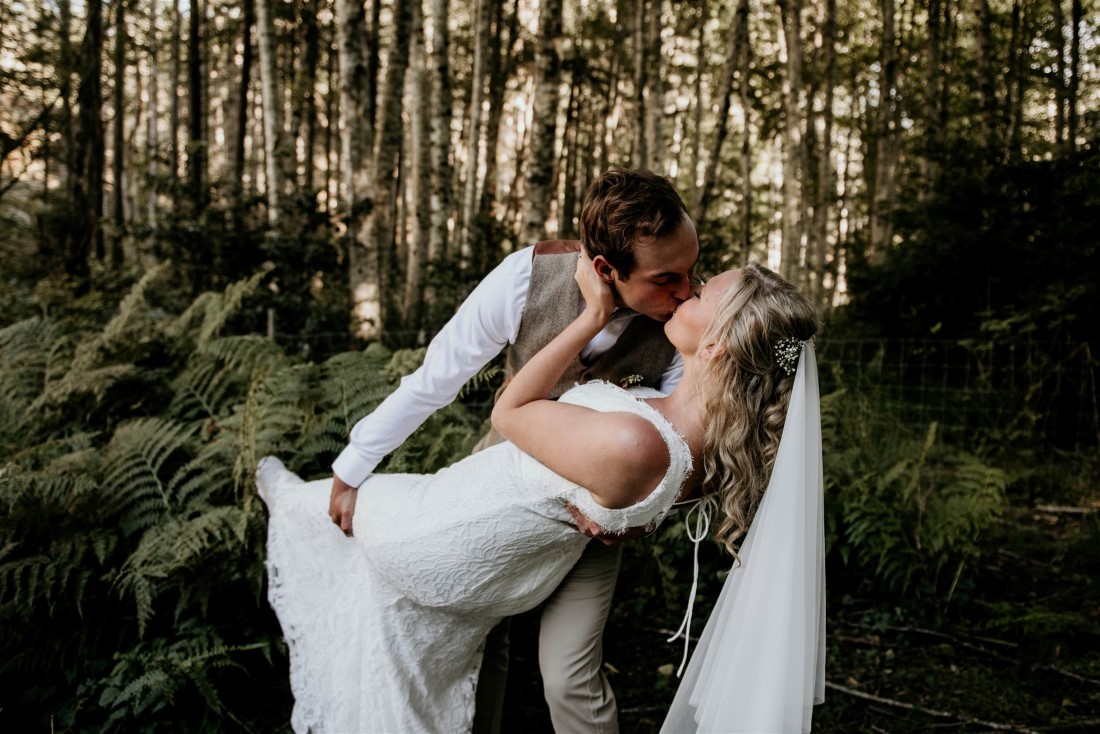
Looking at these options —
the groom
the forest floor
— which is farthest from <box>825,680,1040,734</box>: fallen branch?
the groom

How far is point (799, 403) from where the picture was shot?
210 cm

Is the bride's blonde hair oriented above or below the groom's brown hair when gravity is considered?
below

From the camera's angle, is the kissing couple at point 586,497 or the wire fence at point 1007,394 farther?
the wire fence at point 1007,394

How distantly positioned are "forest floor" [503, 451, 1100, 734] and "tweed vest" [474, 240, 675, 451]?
163cm

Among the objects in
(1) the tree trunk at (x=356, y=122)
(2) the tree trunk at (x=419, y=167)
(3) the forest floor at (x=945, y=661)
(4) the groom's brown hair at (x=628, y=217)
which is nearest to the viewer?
(4) the groom's brown hair at (x=628, y=217)

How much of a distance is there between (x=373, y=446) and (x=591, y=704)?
44.3 inches

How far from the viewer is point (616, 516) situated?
1.96 meters

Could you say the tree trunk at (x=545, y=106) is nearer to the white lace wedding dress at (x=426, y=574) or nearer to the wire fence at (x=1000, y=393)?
the wire fence at (x=1000, y=393)

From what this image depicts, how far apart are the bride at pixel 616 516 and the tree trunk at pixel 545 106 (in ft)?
17.5

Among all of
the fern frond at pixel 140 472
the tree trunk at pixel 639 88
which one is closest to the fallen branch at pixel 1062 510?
the fern frond at pixel 140 472

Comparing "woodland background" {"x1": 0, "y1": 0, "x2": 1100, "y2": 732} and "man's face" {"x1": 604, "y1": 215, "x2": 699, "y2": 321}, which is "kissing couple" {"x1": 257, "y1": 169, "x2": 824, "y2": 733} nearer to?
"man's face" {"x1": 604, "y1": 215, "x2": 699, "y2": 321}

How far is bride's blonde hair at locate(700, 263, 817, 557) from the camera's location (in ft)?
6.61

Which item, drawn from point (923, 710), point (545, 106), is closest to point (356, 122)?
point (545, 106)

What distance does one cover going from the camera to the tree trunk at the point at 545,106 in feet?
23.3
